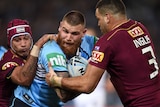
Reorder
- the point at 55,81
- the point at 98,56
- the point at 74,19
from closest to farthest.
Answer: the point at 98,56
the point at 55,81
the point at 74,19

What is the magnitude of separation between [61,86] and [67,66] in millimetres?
275

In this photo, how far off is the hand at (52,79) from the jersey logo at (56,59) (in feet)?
0.22

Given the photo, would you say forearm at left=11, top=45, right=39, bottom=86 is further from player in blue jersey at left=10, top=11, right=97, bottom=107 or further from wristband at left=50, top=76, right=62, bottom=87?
wristband at left=50, top=76, right=62, bottom=87

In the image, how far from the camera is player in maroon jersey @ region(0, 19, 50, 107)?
607 centimetres

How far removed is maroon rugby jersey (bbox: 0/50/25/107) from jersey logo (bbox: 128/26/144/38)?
1268mm

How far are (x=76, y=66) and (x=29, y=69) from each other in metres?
0.49

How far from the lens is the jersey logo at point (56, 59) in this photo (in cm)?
578

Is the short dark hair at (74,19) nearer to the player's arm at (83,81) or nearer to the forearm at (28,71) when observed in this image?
the forearm at (28,71)

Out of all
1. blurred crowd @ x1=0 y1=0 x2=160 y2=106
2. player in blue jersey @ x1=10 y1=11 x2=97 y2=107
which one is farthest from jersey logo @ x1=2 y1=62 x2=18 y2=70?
blurred crowd @ x1=0 y1=0 x2=160 y2=106

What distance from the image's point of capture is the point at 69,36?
5898 millimetres

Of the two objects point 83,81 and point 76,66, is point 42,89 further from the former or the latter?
point 83,81

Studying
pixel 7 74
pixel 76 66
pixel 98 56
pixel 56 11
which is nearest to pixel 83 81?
pixel 98 56

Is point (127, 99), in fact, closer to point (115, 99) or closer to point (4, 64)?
point (4, 64)

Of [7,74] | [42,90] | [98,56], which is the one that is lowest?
[42,90]
